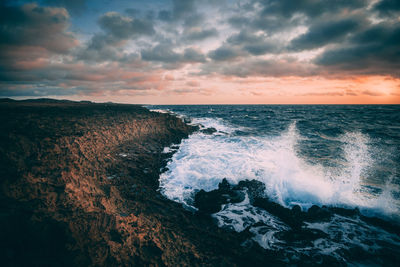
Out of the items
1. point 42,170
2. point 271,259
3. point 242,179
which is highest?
point 42,170

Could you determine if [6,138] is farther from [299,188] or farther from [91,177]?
[299,188]

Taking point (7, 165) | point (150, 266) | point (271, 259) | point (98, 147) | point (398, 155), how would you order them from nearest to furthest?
point (150, 266)
point (271, 259)
point (7, 165)
point (98, 147)
point (398, 155)

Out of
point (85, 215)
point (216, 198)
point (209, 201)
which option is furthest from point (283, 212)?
point (85, 215)

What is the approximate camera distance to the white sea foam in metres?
5.33

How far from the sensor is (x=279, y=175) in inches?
254

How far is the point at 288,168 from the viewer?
7.13 metres

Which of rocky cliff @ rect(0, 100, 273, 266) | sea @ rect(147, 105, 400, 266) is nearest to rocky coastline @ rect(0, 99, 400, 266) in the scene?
rocky cliff @ rect(0, 100, 273, 266)

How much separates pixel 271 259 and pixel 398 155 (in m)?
11.4

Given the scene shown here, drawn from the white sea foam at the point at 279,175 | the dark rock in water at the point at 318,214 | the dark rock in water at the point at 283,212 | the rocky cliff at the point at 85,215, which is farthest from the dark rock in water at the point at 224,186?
the dark rock in water at the point at 318,214

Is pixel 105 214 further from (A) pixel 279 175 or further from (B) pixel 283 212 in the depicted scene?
(A) pixel 279 175

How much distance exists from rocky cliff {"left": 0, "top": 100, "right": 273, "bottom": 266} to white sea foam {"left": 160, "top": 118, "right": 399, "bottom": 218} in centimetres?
138

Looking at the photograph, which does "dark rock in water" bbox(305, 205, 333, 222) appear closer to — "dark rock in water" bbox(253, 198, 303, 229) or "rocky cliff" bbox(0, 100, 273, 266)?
"dark rock in water" bbox(253, 198, 303, 229)

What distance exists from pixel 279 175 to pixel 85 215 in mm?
6437

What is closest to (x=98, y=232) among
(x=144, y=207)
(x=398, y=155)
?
(x=144, y=207)
